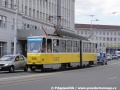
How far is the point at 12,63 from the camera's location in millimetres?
27469

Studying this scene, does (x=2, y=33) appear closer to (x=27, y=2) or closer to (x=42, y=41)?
(x=27, y=2)

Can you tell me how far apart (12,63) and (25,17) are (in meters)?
35.8

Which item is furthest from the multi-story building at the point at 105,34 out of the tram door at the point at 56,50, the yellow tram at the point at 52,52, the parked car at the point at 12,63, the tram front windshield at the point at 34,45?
the tram front windshield at the point at 34,45

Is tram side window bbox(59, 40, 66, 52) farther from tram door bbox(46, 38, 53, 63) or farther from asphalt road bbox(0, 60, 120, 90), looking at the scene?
asphalt road bbox(0, 60, 120, 90)

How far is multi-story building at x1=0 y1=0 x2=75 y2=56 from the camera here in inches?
2098

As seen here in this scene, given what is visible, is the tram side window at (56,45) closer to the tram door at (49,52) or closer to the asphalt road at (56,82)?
the tram door at (49,52)

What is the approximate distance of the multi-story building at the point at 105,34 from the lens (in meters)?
150

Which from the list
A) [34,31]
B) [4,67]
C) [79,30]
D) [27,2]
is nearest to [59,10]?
[27,2]

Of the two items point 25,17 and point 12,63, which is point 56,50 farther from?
point 25,17

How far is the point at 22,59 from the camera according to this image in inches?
1153

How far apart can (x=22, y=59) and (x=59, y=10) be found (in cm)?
5430

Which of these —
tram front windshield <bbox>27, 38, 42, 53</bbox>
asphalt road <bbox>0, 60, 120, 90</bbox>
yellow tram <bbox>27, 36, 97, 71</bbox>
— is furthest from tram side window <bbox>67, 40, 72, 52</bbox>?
asphalt road <bbox>0, 60, 120, 90</bbox>

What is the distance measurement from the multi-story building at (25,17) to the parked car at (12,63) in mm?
9562

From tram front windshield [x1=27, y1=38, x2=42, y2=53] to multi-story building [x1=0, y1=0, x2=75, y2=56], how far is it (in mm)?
9673
